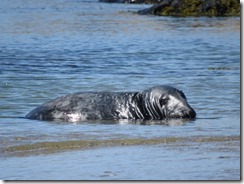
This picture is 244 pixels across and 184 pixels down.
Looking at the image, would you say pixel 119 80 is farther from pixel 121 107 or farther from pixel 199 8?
pixel 199 8

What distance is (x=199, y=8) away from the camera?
28484mm

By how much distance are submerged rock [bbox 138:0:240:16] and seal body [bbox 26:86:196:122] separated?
60.9 ft

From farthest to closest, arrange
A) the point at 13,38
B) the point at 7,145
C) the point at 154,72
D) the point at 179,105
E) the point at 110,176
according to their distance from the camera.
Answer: the point at 13,38 → the point at 154,72 → the point at 179,105 → the point at 7,145 → the point at 110,176

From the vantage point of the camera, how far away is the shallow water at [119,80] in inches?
241

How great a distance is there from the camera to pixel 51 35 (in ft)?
75.0

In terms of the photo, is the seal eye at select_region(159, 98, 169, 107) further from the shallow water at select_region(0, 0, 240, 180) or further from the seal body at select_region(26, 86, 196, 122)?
the shallow water at select_region(0, 0, 240, 180)

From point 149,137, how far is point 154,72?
696cm

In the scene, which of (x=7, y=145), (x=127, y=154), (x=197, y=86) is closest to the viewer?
→ (x=127, y=154)

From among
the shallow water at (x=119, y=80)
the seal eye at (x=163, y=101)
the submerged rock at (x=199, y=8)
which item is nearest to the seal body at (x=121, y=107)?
the seal eye at (x=163, y=101)

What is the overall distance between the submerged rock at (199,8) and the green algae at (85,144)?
2053cm

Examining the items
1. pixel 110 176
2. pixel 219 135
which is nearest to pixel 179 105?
pixel 219 135

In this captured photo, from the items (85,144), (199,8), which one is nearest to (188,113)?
(85,144)

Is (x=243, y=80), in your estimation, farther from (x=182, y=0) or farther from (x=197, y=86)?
Result: (x=182, y=0)

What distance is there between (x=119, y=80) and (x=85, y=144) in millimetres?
6114
